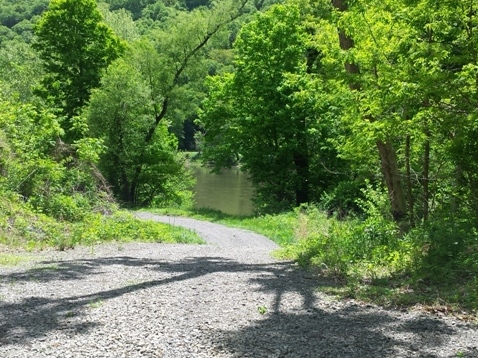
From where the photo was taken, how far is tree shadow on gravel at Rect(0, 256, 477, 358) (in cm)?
482

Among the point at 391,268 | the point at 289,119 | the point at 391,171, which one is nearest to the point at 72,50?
the point at 289,119

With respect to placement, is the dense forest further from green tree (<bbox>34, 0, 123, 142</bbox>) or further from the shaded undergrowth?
Answer: the shaded undergrowth

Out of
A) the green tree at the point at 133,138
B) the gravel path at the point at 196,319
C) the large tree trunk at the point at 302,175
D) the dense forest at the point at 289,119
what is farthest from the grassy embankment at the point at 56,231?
the green tree at the point at 133,138

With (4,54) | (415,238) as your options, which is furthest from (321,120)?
(4,54)

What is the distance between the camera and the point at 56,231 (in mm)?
13164

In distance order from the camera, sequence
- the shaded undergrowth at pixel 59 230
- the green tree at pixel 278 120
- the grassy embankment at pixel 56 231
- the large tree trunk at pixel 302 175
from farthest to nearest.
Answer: the large tree trunk at pixel 302 175 < the green tree at pixel 278 120 < the shaded undergrowth at pixel 59 230 < the grassy embankment at pixel 56 231

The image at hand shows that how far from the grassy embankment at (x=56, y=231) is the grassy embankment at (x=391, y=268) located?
5.60 metres

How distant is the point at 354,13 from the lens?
10.1 meters

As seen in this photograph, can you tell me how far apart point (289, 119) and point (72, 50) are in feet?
51.1

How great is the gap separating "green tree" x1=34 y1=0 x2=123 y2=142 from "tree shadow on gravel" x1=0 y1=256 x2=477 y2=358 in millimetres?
27673

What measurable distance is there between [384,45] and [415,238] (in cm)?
407

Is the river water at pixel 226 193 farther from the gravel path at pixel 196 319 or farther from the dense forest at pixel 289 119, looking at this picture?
the gravel path at pixel 196 319

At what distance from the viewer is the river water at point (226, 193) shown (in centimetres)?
4244

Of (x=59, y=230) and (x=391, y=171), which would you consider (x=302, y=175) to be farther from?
(x=59, y=230)
